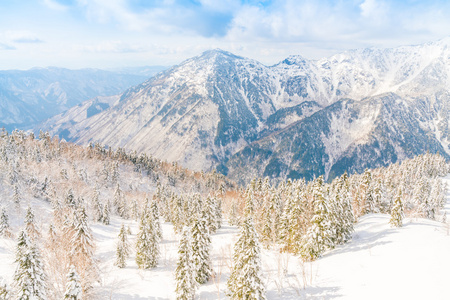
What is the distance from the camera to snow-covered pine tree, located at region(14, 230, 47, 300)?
2353 centimetres

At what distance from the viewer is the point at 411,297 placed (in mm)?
21469

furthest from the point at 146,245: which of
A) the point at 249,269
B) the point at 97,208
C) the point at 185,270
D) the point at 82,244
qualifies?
the point at 97,208

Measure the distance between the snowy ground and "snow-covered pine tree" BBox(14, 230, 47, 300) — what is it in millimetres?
8605

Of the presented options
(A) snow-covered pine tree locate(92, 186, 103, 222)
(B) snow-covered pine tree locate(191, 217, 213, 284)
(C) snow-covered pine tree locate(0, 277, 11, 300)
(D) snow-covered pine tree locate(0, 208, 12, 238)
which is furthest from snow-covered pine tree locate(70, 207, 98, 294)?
(A) snow-covered pine tree locate(92, 186, 103, 222)

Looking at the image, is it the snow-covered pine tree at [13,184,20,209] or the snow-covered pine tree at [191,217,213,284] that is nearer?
the snow-covered pine tree at [191,217,213,284]

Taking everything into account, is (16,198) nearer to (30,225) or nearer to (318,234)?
(30,225)

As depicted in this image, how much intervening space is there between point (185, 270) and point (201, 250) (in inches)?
180

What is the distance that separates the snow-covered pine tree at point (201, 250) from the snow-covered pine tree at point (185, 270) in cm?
182

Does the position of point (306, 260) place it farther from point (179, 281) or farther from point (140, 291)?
point (140, 291)

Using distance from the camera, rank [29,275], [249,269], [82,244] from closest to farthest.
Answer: [29,275], [249,269], [82,244]

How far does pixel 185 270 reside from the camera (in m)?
33.1

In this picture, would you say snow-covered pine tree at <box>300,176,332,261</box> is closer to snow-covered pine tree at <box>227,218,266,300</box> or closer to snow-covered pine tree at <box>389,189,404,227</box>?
snow-covered pine tree at <box>389,189,404,227</box>

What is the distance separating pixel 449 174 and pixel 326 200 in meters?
178

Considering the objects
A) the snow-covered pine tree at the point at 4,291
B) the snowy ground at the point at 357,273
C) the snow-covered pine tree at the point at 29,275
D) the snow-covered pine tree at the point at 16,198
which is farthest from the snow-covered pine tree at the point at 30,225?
the snow-covered pine tree at the point at 16,198
